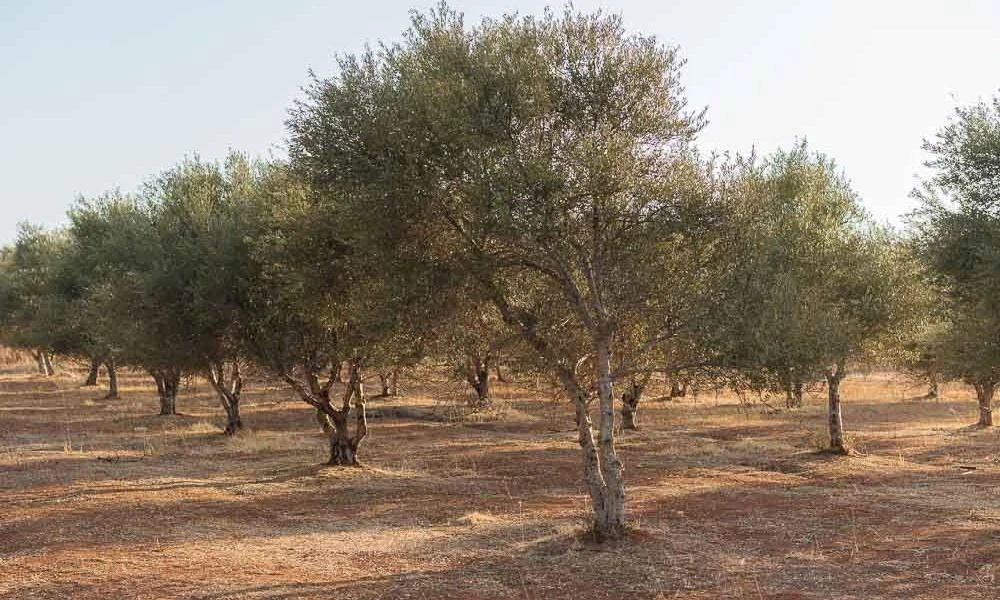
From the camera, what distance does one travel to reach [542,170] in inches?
642

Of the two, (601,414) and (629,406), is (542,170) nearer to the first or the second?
(601,414)

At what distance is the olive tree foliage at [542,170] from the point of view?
16891 mm

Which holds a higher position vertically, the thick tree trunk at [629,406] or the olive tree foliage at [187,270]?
the olive tree foliage at [187,270]

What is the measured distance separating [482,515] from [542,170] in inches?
421

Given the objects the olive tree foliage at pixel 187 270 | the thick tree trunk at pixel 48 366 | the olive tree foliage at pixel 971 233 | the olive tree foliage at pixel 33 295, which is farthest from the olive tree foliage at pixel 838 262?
the thick tree trunk at pixel 48 366

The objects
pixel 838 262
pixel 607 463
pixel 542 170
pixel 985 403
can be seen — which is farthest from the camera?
pixel 985 403

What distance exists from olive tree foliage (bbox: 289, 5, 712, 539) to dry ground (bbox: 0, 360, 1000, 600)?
10.6 ft

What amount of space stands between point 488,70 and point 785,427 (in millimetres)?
36846

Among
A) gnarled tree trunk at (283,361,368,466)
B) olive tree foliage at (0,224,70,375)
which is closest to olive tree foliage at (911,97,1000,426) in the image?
gnarled tree trunk at (283,361,368,466)

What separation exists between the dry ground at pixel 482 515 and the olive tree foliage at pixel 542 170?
10.6 ft

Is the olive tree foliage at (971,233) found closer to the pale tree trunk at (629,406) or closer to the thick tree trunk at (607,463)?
Result: the thick tree trunk at (607,463)

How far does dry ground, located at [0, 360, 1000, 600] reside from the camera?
1616 cm

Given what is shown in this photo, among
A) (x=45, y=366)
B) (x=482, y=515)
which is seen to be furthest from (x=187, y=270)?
(x=45, y=366)

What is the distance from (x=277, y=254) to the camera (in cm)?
2431
